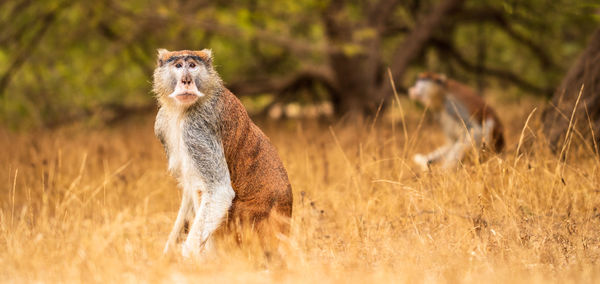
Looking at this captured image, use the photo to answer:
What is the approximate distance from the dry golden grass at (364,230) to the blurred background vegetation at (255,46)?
7.46 ft

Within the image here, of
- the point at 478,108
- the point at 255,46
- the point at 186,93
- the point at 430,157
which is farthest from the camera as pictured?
the point at 255,46

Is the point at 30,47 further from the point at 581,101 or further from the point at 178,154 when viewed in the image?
the point at 581,101

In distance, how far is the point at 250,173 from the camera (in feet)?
9.07

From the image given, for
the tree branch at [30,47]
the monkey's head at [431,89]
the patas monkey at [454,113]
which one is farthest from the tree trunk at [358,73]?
the tree branch at [30,47]

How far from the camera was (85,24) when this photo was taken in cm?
708

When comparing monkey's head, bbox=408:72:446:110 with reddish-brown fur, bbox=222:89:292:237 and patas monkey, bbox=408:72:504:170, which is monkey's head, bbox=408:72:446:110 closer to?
patas monkey, bbox=408:72:504:170

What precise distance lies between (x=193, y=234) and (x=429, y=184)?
160cm

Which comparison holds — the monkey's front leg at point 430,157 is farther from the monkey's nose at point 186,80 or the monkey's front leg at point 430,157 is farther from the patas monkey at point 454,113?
the monkey's nose at point 186,80

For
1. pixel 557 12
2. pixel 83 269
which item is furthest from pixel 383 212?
pixel 557 12

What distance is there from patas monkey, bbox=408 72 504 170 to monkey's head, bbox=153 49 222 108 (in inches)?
94.2

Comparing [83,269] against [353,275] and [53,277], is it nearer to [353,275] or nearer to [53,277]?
[53,277]

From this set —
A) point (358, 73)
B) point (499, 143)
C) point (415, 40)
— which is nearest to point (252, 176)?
point (499, 143)

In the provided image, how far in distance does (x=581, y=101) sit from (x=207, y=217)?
9.94 ft

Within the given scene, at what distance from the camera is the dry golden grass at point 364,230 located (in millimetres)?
2463
